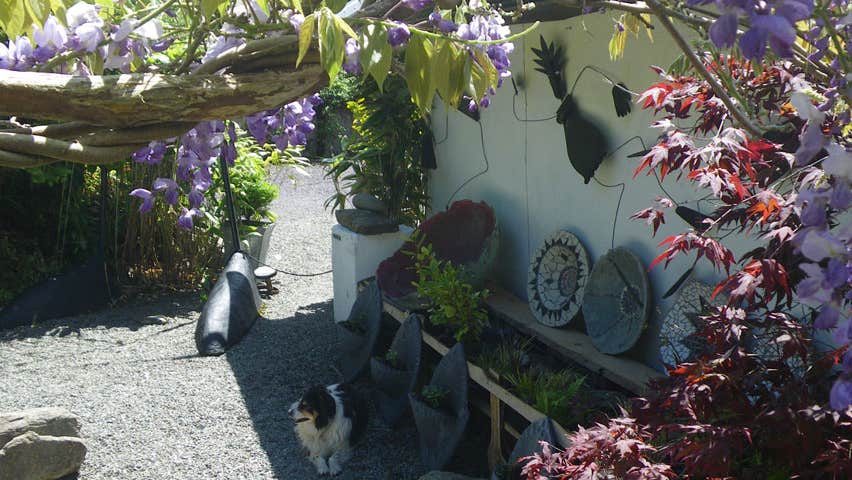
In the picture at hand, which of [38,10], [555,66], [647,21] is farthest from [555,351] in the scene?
[38,10]

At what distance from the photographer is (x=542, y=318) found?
201 inches

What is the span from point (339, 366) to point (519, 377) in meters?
2.02

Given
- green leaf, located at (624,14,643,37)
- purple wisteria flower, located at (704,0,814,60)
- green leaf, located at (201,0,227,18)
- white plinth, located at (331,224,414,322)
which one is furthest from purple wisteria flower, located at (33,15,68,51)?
white plinth, located at (331,224,414,322)

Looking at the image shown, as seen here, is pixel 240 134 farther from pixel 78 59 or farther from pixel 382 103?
pixel 78 59

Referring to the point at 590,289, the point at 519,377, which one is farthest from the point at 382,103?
the point at 519,377

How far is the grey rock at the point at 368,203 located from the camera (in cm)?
668

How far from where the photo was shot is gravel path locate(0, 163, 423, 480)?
188 inches

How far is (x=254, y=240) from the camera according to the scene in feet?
26.9

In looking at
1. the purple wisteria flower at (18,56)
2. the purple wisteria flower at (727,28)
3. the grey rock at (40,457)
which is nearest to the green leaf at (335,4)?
the purple wisteria flower at (18,56)

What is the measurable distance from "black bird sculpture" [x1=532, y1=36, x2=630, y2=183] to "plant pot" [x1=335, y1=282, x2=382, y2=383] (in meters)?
1.66

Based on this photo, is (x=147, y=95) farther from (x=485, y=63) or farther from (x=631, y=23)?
(x=631, y=23)

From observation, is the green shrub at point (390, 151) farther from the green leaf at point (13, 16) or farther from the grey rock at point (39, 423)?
the green leaf at point (13, 16)

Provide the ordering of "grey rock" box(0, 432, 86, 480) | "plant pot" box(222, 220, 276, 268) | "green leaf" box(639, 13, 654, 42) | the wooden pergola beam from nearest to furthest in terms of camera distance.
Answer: the wooden pergola beam → "green leaf" box(639, 13, 654, 42) → "grey rock" box(0, 432, 86, 480) → "plant pot" box(222, 220, 276, 268)

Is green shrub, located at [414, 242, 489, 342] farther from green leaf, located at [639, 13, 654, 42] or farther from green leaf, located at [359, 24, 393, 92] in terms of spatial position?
green leaf, located at [359, 24, 393, 92]
